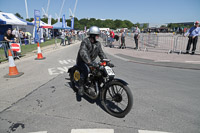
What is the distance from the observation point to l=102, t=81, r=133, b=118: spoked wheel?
279 centimetres

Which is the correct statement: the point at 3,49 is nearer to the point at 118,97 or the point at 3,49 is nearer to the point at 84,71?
the point at 84,71

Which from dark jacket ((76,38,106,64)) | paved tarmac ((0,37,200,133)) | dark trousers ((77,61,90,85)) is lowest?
paved tarmac ((0,37,200,133))

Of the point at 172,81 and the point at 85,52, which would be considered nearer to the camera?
the point at 85,52

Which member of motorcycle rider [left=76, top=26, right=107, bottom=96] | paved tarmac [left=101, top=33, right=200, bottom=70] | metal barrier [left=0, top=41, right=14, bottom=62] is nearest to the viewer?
motorcycle rider [left=76, top=26, right=107, bottom=96]

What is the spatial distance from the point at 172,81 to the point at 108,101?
2958 millimetres

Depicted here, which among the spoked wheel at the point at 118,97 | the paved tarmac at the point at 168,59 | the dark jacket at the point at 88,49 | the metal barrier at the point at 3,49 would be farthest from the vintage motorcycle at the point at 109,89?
the metal barrier at the point at 3,49

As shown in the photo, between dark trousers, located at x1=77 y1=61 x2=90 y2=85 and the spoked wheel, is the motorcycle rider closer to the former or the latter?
dark trousers, located at x1=77 y1=61 x2=90 y2=85

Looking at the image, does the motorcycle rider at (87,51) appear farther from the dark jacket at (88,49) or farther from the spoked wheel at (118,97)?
the spoked wheel at (118,97)

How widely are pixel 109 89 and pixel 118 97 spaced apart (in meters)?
0.26

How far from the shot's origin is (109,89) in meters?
3.12

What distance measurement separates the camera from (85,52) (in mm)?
3395

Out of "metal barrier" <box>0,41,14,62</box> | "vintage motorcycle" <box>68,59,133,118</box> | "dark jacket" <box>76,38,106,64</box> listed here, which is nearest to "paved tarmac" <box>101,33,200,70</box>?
"dark jacket" <box>76,38,106,64</box>

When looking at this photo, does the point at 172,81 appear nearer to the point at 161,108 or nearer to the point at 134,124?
the point at 161,108

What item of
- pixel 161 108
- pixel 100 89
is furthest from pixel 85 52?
pixel 161 108
